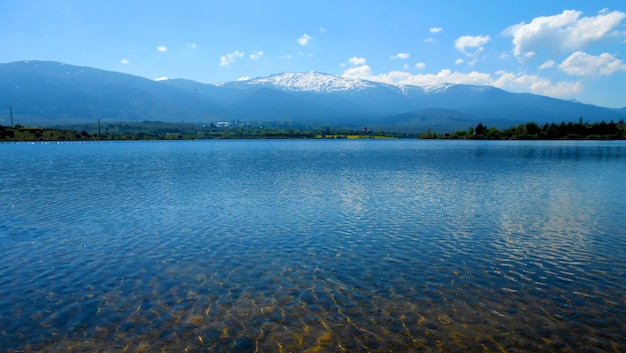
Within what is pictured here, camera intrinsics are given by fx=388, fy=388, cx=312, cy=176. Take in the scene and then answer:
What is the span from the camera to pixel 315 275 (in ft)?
64.0

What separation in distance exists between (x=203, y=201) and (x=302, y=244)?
19.5 metres

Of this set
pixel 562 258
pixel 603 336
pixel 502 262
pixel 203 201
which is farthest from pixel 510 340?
pixel 203 201

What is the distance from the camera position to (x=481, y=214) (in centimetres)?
3369

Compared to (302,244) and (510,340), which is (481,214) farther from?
(510,340)

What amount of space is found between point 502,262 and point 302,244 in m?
11.7

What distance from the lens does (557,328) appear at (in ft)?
46.2

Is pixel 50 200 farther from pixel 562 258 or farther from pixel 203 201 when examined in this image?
pixel 562 258

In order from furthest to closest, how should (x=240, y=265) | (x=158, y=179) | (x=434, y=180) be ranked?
1. (x=158, y=179)
2. (x=434, y=180)
3. (x=240, y=265)

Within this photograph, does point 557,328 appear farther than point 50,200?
No

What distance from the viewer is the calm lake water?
541 inches

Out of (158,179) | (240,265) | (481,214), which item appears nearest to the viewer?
(240,265)

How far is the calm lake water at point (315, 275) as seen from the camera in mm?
13750

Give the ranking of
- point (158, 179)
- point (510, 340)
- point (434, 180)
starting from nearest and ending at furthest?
point (510, 340) → point (434, 180) → point (158, 179)

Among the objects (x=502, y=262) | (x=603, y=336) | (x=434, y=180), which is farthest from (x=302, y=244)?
(x=434, y=180)
